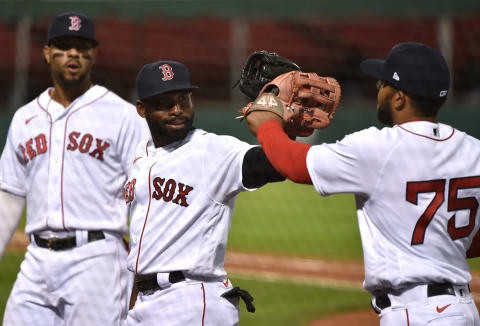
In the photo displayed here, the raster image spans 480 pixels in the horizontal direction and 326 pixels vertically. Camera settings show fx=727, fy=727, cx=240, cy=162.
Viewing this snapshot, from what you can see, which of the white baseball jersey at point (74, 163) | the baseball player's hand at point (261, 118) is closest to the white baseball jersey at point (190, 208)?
the baseball player's hand at point (261, 118)

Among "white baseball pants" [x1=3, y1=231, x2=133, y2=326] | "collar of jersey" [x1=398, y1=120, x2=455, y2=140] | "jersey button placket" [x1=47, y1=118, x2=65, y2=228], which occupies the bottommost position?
"white baseball pants" [x1=3, y1=231, x2=133, y2=326]

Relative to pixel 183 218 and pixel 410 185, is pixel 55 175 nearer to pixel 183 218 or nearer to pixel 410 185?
pixel 183 218

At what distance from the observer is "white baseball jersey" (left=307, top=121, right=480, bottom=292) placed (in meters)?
2.50

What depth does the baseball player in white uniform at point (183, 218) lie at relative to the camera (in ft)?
9.46

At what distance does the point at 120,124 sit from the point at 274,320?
9.94 ft

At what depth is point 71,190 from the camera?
12.3ft

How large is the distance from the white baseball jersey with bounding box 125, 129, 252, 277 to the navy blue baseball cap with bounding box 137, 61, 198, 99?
0.24 meters

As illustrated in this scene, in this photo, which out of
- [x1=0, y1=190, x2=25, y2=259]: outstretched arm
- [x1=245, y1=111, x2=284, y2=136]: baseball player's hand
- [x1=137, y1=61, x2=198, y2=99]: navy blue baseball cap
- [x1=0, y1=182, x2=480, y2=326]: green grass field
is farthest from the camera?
[x1=0, y1=182, x2=480, y2=326]: green grass field

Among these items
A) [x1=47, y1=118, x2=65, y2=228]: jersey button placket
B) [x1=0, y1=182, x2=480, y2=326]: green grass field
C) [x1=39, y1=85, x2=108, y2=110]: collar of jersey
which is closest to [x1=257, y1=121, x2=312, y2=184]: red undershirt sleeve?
[x1=47, y1=118, x2=65, y2=228]: jersey button placket

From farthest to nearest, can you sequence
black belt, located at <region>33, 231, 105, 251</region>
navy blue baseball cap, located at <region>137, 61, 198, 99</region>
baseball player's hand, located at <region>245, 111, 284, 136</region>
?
1. black belt, located at <region>33, 231, 105, 251</region>
2. navy blue baseball cap, located at <region>137, 61, 198, 99</region>
3. baseball player's hand, located at <region>245, 111, 284, 136</region>

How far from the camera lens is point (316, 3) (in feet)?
58.6

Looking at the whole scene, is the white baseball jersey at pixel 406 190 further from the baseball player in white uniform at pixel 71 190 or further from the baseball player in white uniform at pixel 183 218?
the baseball player in white uniform at pixel 71 190

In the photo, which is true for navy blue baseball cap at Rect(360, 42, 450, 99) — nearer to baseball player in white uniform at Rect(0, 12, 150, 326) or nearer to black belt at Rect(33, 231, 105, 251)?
baseball player in white uniform at Rect(0, 12, 150, 326)

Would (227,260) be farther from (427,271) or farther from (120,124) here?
(427,271)
